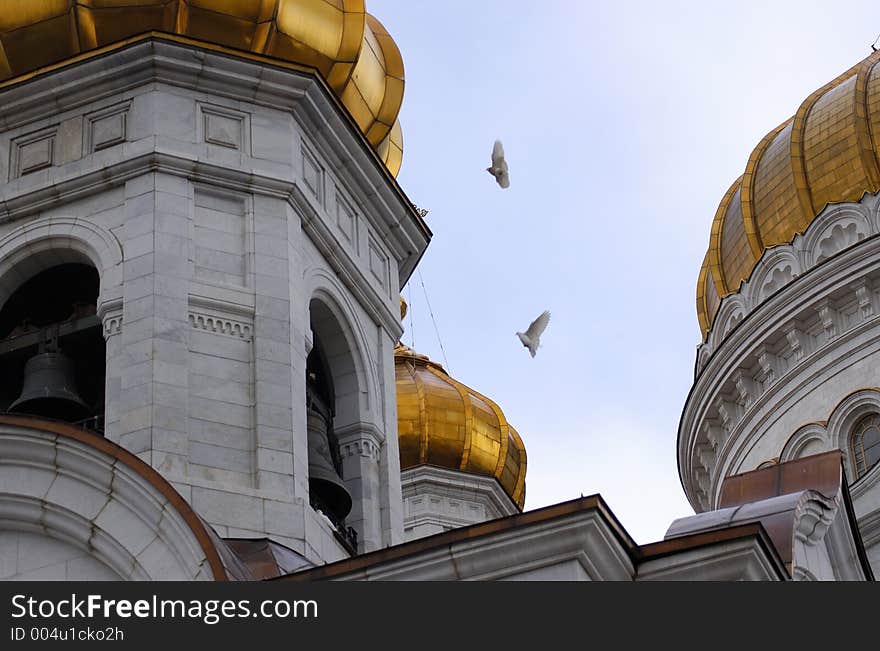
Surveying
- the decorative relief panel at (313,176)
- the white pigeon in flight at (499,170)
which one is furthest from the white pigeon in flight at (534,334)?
the decorative relief panel at (313,176)

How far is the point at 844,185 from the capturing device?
34.6 metres

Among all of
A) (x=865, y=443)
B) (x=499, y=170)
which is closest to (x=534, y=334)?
(x=499, y=170)

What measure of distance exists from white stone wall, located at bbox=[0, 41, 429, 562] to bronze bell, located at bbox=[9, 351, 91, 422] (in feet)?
2.11

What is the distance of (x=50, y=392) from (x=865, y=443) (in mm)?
18125

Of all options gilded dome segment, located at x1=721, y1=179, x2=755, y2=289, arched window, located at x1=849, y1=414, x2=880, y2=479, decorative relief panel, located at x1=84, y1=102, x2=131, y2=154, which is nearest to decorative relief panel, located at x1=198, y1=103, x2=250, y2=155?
decorative relief panel, located at x1=84, y1=102, x2=131, y2=154

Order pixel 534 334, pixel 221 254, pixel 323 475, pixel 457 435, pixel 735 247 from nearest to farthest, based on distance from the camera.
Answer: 1. pixel 323 475
2. pixel 221 254
3. pixel 534 334
4. pixel 457 435
5. pixel 735 247

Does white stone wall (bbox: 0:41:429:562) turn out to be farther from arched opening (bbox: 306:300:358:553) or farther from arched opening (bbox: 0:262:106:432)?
arched opening (bbox: 0:262:106:432)

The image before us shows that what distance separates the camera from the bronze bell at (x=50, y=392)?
58.9ft

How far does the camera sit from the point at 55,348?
728 inches

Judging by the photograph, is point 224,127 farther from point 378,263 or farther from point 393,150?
point 393,150

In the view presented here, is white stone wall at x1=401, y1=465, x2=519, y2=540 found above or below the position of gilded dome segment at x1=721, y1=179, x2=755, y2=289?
below

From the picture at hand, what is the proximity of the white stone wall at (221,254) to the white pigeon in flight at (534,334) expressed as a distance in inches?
260

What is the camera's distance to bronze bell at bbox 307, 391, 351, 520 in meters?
18.2

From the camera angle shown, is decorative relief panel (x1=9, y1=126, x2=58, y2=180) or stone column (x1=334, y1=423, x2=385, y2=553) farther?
decorative relief panel (x1=9, y1=126, x2=58, y2=180)
